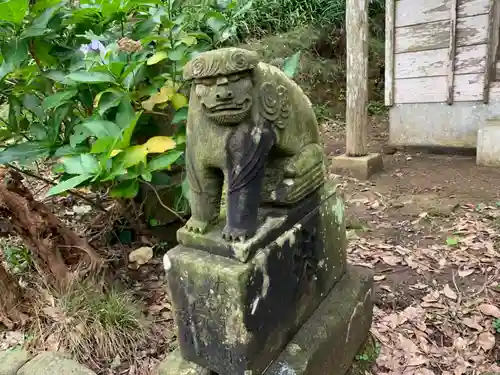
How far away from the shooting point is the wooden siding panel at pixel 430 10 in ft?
15.3

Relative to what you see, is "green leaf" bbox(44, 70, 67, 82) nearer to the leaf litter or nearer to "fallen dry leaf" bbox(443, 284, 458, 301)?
the leaf litter

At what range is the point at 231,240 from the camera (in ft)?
5.06

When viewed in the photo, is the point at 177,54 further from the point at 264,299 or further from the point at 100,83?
the point at 264,299

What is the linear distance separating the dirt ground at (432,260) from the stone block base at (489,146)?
9cm

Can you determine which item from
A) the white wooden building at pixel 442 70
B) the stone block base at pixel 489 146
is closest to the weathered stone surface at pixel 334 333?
the stone block base at pixel 489 146

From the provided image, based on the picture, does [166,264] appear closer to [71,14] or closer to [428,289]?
[71,14]

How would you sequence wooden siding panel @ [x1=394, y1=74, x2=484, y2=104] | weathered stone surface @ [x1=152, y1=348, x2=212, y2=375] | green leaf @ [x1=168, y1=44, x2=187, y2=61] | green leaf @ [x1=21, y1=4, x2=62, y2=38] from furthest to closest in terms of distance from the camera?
1. wooden siding panel @ [x1=394, y1=74, x2=484, y2=104]
2. green leaf @ [x1=168, y1=44, x2=187, y2=61]
3. green leaf @ [x1=21, y1=4, x2=62, y2=38]
4. weathered stone surface @ [x1=152, y1=348, x2=212, y2=375]

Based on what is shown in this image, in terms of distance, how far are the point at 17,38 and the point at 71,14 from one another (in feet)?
1.12

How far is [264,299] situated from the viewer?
5.24 feet

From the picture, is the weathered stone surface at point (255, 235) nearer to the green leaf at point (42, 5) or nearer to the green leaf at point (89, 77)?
the green leaf at point (89, 77)

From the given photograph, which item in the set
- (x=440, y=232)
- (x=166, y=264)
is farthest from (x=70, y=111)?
(x=440, y=232)

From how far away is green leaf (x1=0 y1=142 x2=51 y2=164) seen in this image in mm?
2254

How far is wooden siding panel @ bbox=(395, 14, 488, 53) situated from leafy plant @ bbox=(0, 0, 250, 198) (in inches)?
125

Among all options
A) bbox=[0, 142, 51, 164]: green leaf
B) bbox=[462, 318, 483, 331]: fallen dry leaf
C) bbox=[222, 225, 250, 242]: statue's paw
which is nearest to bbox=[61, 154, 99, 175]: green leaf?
bbox=[0, 142, 51, 164]: green leaf
